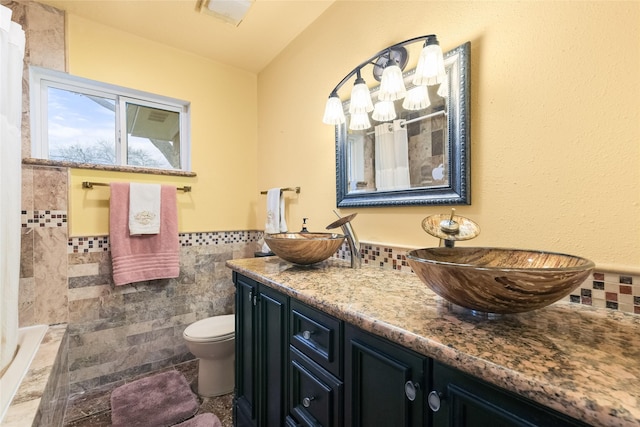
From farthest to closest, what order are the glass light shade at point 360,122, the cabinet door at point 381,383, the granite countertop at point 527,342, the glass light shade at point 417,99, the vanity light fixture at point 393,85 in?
the glass light shade at point 360,122 < the glass light shade at point 417,99 < the vanity light fixture at point 393,85 < the cabinet door at point 381,383 < the granite countertop at point 527,342

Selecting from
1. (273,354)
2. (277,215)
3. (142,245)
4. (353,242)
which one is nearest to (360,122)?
(353,242)

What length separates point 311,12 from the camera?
72.0 inches

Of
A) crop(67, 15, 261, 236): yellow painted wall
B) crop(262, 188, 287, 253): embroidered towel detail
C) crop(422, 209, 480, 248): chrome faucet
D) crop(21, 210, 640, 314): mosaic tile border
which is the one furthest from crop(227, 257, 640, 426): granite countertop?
crop(67, 15, 261, 236): yellow painted wall

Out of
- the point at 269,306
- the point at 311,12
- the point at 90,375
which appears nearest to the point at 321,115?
the point at 311,12

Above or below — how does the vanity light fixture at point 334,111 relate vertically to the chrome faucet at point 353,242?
above

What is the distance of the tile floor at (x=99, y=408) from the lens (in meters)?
1.58

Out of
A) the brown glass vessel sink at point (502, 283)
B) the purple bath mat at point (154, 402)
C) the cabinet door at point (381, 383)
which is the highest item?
the brown glass vessel sink at point (502, 283)

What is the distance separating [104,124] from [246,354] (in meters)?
1.91

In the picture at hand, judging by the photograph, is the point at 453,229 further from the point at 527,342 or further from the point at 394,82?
the point at 394,82

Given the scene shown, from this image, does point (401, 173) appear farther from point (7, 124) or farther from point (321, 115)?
point (7, 124)

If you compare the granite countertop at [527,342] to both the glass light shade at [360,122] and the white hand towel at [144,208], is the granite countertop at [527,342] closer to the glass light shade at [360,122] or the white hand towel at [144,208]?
the glass light shade at [360,122]

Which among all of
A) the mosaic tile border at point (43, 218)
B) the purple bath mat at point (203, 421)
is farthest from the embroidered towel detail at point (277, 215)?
the mosaic tile border at point (43, 218)

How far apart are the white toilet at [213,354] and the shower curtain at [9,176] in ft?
2.58

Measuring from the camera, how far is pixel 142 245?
2.01 m
